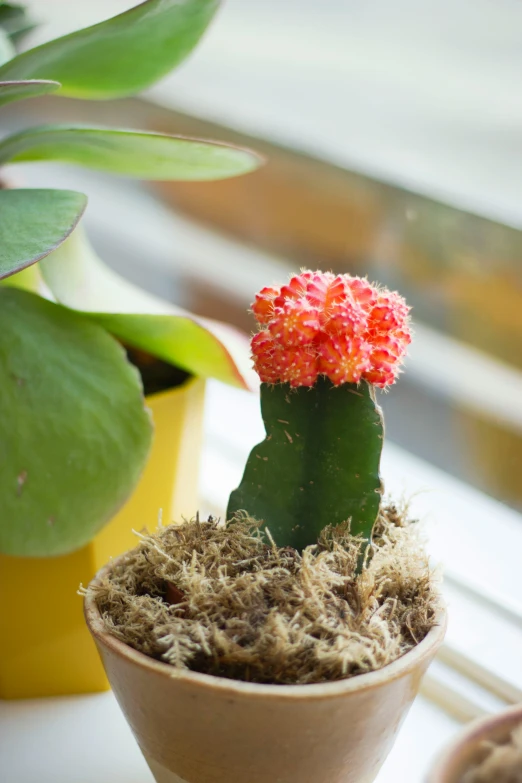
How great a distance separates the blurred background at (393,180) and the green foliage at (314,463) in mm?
333

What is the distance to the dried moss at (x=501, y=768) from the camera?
30cm

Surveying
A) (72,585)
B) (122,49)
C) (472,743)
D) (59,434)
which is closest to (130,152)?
(122,49)

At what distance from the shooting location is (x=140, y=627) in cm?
42

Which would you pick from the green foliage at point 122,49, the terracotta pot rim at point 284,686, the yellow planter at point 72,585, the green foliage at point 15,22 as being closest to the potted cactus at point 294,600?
the terracotta pot rim at point 284,686

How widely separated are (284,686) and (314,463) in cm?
12

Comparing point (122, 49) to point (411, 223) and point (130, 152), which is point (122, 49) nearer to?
point (130, 152)

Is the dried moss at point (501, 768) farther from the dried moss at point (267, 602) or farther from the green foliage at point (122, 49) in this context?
the green foliage at point (122, 49)

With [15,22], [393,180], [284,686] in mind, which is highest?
[15,22]

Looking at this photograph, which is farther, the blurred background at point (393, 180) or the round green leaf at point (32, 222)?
the blurred background at point (393, 180)

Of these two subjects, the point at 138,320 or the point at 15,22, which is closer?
the point at 138,320

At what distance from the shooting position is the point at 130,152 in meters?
0.57

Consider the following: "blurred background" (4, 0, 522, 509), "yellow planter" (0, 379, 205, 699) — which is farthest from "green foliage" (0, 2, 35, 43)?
"yellow planter" (0, 379, 205, 699)

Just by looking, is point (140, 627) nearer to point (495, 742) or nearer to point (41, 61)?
point (495, 742)

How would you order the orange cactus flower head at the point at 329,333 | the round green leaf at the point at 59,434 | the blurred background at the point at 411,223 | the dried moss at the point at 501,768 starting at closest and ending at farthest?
the dried moss at the point at 501,768
the orange cactus flower head at the point at 329,333
the round green leaf at the point at 59,434
the blurred background at the point at 411,223
